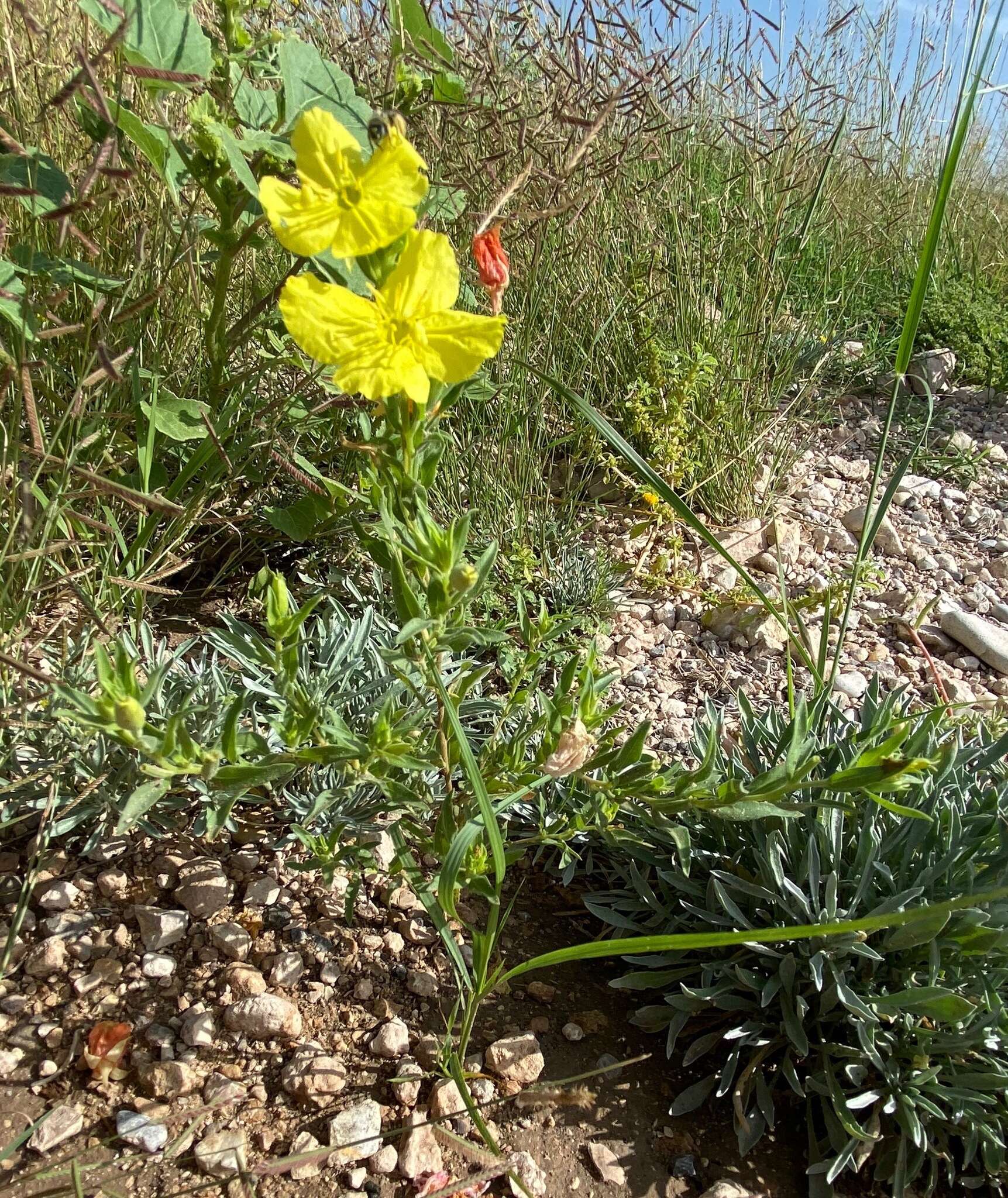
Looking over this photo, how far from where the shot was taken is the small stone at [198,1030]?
50.1 inches

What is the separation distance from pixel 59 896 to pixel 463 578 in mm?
951

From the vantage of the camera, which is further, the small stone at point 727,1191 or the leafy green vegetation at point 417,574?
the small stone at point 727,1191

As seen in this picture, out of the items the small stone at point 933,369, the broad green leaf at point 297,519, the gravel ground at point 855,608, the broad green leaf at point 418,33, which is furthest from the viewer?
the small stone at point 933,369

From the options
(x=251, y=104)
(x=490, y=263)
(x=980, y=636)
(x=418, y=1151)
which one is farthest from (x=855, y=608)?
(x=251, y=104)

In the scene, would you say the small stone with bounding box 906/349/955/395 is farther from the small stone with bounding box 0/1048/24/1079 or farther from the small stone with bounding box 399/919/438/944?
the small stone with bounding box 0/1048/24/1079

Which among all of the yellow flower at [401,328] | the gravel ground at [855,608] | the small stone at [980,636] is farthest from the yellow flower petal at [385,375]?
the small stone at [980,636]

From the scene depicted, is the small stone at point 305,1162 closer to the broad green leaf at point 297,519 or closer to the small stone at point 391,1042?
the small stone at point 391,1042

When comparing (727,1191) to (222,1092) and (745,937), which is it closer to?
(745,937)

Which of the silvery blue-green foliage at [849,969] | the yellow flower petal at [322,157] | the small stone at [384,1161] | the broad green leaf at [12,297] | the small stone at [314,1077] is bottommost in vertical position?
the small stone at [384,1161]

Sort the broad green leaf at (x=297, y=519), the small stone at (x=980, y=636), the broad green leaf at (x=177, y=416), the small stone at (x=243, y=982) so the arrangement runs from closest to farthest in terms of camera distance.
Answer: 1. the small stone at (x=243, y=982)
2. the broad green leaf at (x=177, y=416)
3. the broad green leaf at (x=297, y=519)
4. the small stone at (x=980, y=636)

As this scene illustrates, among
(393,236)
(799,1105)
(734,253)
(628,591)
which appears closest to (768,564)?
(628,591)

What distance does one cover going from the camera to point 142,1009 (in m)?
1.31

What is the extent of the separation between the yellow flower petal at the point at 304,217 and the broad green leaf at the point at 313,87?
0.44 metres

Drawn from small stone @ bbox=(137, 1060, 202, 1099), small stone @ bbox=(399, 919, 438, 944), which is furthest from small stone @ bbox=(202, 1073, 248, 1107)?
small stone @ bbox=(399, 919, 438, 944)
